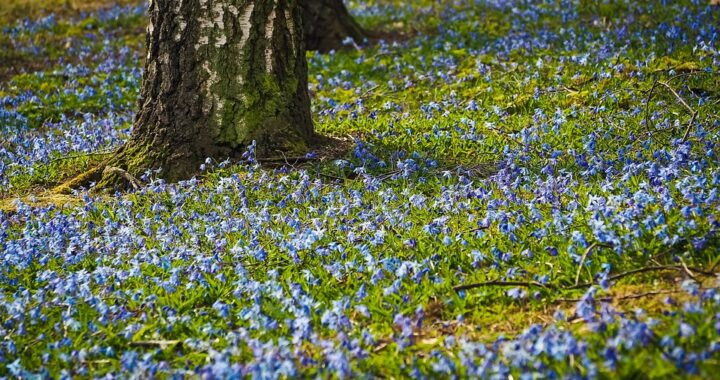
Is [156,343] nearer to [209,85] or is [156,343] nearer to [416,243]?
[416,243]

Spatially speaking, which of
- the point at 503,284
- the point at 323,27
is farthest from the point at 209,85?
the point at 323,27

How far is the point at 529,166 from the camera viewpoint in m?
5.22

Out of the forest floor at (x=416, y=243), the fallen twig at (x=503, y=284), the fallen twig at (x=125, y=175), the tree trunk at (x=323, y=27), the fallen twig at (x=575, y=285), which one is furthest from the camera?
the tree trunk at (x=323, y=27)

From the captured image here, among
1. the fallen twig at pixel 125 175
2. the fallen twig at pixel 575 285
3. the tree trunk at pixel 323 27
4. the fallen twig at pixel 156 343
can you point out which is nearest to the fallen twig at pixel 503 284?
the fallen twig at pixel 575 285

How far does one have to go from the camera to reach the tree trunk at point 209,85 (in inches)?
229

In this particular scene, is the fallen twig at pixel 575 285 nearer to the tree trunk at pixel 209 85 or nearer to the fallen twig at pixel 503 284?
the fallen twig at pixel 503 284

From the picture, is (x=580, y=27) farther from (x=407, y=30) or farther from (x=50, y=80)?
(x=50, y=80)

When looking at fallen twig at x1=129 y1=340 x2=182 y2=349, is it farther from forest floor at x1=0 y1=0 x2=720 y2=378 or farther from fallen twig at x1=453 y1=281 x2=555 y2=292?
fallen twig at x1=453 y1=281 x2=555 y2=292

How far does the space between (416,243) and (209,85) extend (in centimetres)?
249

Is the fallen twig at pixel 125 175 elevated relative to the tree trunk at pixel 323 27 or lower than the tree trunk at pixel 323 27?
lower

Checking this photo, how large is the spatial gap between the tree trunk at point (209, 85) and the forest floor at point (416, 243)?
0.87 feet

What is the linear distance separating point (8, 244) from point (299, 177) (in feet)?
6.49

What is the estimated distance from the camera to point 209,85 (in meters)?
5.82

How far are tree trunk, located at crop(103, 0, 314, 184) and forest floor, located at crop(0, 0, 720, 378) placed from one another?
27 cm
